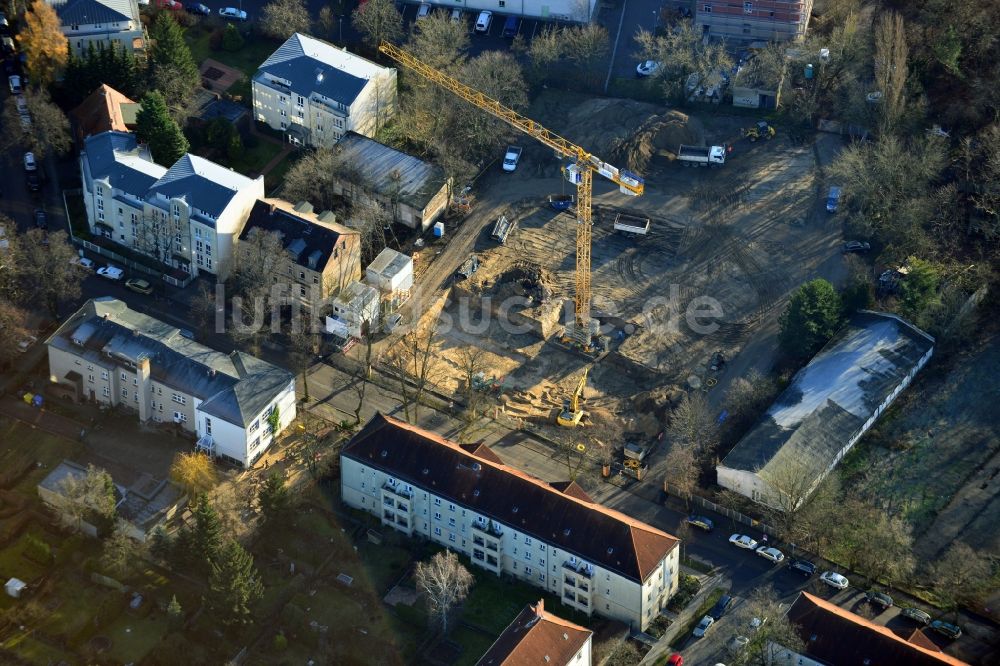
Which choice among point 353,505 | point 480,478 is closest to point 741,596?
point 480,478

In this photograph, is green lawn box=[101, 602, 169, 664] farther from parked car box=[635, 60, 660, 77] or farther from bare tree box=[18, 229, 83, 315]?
parked car box=[635, 60, 660, 77]

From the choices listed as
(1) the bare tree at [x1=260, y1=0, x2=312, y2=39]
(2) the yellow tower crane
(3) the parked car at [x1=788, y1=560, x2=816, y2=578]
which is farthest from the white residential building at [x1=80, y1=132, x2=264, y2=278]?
(3) the parked car at [x1=788, y1=560, x2=816, y2=578]

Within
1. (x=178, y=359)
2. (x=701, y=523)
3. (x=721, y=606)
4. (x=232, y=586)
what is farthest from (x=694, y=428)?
(x=178, y=359)

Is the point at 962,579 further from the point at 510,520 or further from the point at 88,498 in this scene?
the point at 88,498

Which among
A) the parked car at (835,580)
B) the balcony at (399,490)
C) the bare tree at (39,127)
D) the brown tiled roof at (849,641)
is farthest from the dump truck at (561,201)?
the brown tiled roof at (849,641)

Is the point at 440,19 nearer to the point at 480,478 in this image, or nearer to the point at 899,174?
the point at 899,174

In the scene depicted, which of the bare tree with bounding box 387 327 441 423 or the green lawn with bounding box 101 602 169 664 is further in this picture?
the bare tree with bounding box 387 327 441 423
